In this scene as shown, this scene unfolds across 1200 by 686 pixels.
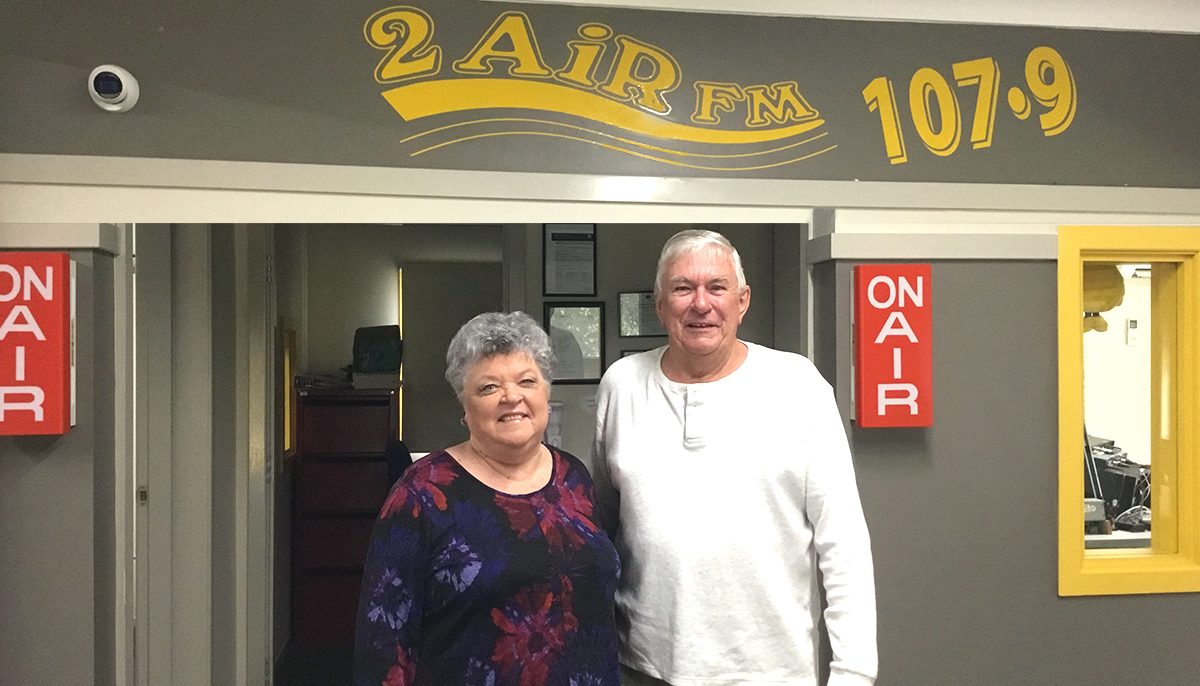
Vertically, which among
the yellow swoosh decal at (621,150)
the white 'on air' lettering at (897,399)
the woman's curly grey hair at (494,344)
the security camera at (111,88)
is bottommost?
the white 'on air' lettering at (897,399)

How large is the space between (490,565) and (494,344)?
17.1 inches

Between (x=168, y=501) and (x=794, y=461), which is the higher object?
(x=794, y=461)

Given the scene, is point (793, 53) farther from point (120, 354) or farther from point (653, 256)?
point (120, 354)

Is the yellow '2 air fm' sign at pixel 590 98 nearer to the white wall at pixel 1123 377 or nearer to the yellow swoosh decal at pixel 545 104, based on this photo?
the yellow swoosh decal at pixel 545 104

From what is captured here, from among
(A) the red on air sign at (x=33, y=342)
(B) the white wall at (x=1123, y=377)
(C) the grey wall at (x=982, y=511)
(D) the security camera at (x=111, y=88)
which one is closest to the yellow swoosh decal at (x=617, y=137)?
(C) the grey wall at (x=982, y=511)

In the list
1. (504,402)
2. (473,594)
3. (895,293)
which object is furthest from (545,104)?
(473,594)

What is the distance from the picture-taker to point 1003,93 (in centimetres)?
243

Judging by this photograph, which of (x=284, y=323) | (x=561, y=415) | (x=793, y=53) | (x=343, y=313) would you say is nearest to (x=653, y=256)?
(x=561, y=415)

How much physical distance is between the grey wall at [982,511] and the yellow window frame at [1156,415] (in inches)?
1.4

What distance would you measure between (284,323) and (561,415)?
1817 mm

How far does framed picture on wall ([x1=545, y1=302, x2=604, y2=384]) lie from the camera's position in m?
3.69

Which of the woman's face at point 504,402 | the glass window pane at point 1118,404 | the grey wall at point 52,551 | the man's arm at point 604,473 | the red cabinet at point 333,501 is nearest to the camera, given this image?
the woman's face at point 504,402

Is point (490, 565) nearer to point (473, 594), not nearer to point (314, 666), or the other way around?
point (473, 594)

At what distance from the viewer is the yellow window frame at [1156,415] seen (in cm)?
238
